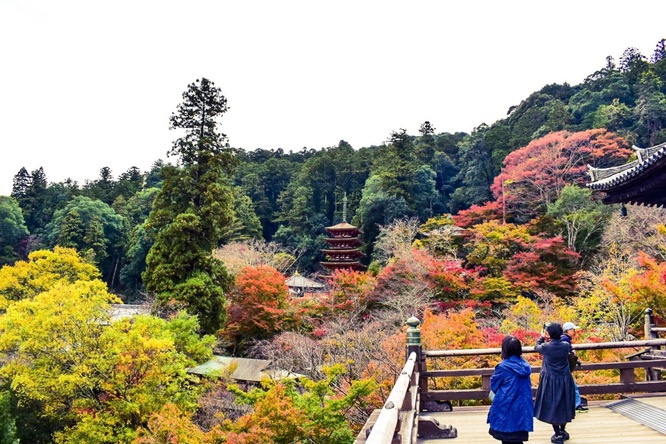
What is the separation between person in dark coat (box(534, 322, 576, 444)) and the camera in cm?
413

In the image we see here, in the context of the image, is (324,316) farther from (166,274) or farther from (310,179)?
(310,179)

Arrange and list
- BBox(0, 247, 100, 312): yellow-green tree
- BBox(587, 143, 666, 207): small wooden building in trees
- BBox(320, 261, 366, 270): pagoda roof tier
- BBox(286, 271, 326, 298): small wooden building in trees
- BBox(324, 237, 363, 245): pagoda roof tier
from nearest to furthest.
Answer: BBox(587, 143, 666, 207): small wooden building in trees, BBox(0, 247, 100, 312): yellow-green tree, BBox(286, 271, 326, 298): small wooden building in trees, BBox(320, 261, 366, 270): pagoda roof tier, BBox(324, 237, 363, 245): pagoda roof tier

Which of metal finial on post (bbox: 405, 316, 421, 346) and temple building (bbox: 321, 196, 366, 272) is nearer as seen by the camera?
metal finial on post (bbox: 405, 316, 421, 346)

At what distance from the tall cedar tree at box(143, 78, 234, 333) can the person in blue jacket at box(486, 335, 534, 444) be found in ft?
48.5

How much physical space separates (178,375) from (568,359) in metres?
10.8

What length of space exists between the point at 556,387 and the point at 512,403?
920 mm

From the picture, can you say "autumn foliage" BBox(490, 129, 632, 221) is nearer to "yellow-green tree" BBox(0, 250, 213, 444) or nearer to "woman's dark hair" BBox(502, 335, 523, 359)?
"yellow-green tree" BBox(0, 250, 213, 444)

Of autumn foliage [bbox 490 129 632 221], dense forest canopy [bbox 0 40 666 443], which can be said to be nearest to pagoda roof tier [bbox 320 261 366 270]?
dense forest canopy [bbox 0 40 666 443]

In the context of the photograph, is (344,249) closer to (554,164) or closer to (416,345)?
(554,164)

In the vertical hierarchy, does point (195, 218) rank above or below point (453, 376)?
above

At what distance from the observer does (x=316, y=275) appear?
32.8 metres

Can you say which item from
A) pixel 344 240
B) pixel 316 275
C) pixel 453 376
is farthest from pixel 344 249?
pixel 453 376

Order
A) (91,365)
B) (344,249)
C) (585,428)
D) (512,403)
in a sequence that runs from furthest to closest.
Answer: (344,249), (91,365), (585,428), (512,403)

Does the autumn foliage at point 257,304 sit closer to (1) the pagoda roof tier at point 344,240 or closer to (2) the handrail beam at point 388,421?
(1) the pagoda roof tier at point 344,240
